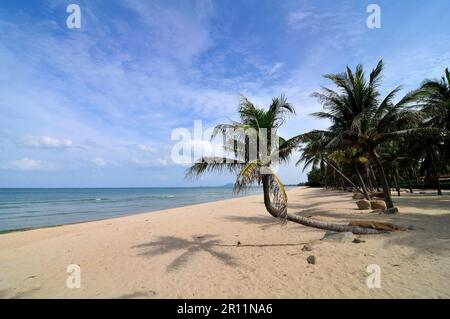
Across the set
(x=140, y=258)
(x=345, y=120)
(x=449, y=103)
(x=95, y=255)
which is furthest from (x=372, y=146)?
(x=95, y=255)

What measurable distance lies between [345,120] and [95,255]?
12.5 m

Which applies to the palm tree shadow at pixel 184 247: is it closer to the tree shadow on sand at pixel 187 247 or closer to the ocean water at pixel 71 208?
the tree shadow on sand at pixel 187 247

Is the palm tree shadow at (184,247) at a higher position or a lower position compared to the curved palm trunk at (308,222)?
lower

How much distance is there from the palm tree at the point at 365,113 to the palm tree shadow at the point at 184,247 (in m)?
7.23

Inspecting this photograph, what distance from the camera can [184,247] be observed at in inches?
315

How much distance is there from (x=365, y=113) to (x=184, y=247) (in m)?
9.92

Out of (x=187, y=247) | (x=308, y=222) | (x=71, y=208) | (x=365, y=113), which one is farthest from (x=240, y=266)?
(x=71, y=208)

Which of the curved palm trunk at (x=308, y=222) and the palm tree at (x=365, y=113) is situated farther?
the palm tree at (x=365, y=113)

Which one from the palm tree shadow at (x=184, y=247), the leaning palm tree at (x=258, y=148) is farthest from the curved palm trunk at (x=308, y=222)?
the palm tree shadow at (x=184, y=247)

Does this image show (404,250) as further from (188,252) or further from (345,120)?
(345,120)

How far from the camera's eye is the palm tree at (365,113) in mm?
11244

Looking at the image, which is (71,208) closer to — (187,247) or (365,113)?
(187,247)
